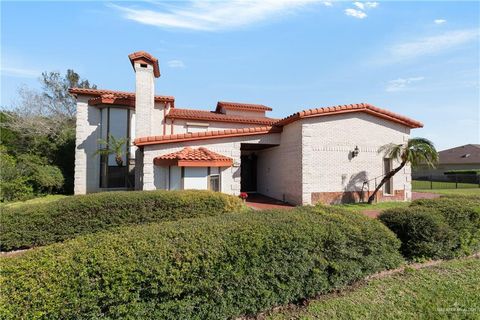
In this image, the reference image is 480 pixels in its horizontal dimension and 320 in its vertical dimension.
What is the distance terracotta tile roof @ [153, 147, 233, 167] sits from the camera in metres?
9.52

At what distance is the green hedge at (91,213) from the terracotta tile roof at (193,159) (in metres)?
2.60

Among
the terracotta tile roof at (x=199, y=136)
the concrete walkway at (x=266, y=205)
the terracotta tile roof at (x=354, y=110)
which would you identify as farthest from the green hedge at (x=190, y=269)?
the terracotta tile roof at (x=354, y=110)

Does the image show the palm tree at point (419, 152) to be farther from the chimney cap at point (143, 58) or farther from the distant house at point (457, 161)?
the distant house at point (457, 161)

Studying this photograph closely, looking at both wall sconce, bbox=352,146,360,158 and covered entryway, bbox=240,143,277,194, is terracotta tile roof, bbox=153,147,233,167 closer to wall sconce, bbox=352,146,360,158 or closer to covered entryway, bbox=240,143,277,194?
covered entryway, bbox=240,143,277,194

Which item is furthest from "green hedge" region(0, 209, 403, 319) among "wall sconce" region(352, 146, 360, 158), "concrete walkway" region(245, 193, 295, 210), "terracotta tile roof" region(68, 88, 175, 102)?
"terracotta tile roof" region(68, 88, 175, 102)

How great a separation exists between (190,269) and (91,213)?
4.70m

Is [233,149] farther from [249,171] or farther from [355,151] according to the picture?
[355,151]

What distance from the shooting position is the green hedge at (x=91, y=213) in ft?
18.6

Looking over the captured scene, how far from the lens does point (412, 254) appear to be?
16.3 ft

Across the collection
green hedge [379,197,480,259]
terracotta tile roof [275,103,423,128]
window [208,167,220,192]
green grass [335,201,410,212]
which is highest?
terracotta tile roof [275,103,423,128]

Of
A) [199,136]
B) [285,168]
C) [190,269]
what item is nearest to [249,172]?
[285,168]

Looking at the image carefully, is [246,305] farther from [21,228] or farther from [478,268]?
[21,228]

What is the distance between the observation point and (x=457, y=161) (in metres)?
37.0

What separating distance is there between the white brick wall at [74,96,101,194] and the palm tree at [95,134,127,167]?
2.92 ft
